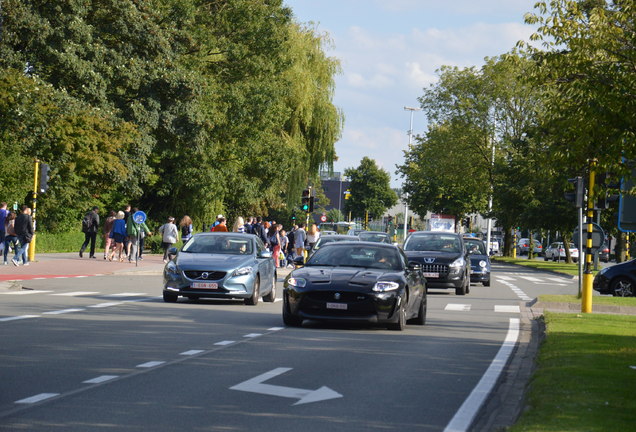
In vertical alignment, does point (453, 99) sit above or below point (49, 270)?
above

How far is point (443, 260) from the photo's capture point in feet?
96.7

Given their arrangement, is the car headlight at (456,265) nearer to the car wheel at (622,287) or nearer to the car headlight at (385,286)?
the car wheel at (622,287)

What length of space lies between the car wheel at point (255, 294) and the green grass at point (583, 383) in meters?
6.67

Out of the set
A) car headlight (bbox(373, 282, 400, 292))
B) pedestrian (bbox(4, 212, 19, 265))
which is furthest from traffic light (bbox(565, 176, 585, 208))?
pedestrian (bbox(4, 212, 19, 265))

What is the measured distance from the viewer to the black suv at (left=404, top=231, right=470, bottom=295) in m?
29.3

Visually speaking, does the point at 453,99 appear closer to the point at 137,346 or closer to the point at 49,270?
the point at 49,270

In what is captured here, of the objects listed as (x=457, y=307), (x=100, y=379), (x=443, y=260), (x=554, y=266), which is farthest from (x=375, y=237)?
(x=100, y=379)

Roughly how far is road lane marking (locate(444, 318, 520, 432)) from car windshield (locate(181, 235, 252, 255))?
7.65 metres

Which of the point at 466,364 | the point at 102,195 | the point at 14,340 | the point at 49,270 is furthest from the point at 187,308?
the point at 102,195

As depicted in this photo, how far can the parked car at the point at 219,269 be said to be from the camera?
21203 millimetres

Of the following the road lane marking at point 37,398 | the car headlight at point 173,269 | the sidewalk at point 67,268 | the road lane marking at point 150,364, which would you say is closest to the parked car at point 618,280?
the sidewalk at point 67,268

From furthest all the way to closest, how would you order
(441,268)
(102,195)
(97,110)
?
(102,195), (97,110), (441,268)

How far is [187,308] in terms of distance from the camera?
67.5ft

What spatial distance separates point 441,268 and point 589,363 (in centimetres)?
1722
